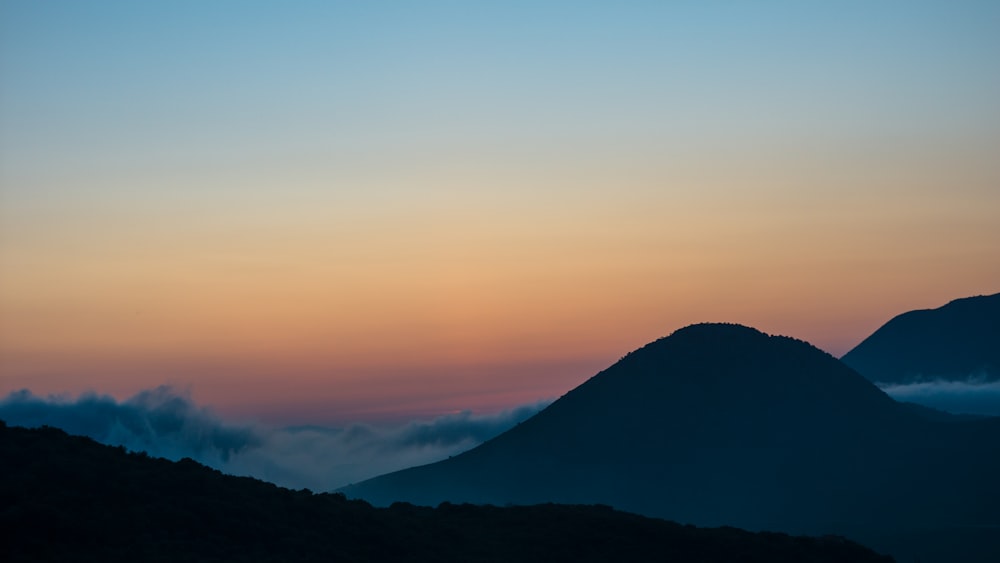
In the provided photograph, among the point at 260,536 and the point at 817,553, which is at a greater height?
the point at 260,536

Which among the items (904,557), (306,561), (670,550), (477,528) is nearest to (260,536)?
(306,561)

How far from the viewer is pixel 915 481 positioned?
7800 inches

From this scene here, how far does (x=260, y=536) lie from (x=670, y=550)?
28542 millimetres

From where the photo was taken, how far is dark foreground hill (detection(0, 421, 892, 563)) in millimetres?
68688

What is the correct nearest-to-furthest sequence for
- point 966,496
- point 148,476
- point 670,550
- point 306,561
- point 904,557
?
1. point 306,561
2. point 148,476
3. point 670,550
4. point 904,557
5. point 966,496

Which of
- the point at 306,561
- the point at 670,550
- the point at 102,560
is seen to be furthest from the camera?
the point at 670,550

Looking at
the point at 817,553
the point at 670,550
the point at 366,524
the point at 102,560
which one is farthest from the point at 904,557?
the point at 102,560

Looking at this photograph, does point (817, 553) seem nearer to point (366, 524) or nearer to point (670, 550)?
point (670, 550)

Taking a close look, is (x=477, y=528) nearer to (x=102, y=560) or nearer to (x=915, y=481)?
(x=102, y=560)

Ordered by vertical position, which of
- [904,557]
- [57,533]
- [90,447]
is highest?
[90,447]

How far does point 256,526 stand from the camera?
75.9 meters

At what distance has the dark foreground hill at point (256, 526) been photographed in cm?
6869

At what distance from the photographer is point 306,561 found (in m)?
71.3

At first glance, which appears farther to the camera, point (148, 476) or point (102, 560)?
point (148, 476)
